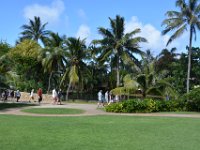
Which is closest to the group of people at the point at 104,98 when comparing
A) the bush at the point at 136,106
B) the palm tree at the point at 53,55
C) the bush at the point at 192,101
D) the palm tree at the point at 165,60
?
the bush at the point at 136,106

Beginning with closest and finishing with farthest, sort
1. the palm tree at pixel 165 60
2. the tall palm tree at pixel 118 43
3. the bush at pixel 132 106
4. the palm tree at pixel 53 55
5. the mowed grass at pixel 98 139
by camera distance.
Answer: the mowed grass at pixel 98 139 < the bush at pixel 132 106 < the tall palm tree at pixel 118 43 < the palm tree at pixel 53 55 < the palm tree at pixel 165 60

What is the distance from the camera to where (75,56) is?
51.8 metres

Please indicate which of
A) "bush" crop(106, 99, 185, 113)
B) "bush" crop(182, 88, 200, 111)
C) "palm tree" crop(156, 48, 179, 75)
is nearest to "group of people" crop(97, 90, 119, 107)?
"bush" crop(106, 99, 185, 113)

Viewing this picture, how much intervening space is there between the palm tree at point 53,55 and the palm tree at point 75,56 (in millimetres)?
1092

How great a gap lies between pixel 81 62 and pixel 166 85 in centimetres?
2018

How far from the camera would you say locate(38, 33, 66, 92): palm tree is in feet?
172

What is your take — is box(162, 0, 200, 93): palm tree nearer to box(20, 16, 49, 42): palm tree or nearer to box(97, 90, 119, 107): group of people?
box(97, 90, 119, 107): group of people

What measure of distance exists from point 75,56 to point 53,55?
2925 millimetres

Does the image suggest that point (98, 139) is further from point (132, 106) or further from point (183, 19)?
point (183, 19)

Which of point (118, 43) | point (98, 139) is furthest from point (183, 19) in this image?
point (98, 139)

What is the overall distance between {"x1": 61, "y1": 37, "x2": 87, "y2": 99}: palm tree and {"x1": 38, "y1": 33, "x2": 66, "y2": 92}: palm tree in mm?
1092

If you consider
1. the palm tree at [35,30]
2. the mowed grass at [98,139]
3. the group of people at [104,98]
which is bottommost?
the mowed grass at [98,139]

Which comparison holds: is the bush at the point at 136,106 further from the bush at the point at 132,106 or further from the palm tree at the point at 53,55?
the palm tree at the point at 53,55

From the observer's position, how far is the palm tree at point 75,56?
167ft
